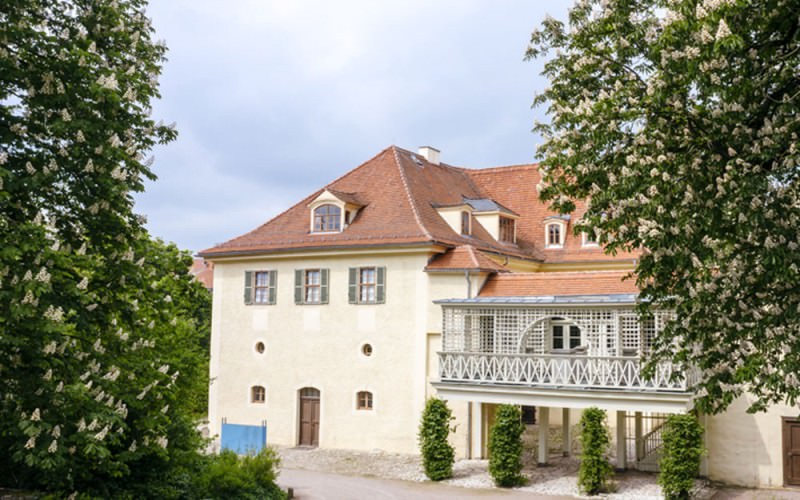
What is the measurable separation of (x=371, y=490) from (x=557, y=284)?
842 centimetres

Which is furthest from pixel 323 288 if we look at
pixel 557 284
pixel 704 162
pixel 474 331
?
pixel 704 162

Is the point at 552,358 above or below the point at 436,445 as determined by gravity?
above

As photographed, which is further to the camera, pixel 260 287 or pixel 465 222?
A: pixel 260 287

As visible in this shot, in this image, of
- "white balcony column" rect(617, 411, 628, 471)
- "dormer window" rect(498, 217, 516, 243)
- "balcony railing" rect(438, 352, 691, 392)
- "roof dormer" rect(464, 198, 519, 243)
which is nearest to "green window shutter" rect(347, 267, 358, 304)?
"roof dormer" rect(464, 198, 519, 243)

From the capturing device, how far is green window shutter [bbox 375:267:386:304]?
28125mm

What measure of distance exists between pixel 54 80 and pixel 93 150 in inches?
42.7

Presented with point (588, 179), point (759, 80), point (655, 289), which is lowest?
point (655, 289)

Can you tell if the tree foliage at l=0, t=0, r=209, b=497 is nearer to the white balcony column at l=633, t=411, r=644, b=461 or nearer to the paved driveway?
the paved driveway

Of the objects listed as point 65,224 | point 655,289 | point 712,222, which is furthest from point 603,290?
point 65,224

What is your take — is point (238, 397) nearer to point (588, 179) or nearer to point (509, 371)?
point (509, 371)

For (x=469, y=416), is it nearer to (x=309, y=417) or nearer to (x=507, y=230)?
(x=309, y=417)

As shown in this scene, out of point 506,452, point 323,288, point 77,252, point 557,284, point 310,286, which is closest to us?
point 77,252

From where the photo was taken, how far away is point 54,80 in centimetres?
1190

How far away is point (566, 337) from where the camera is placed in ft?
86.3
